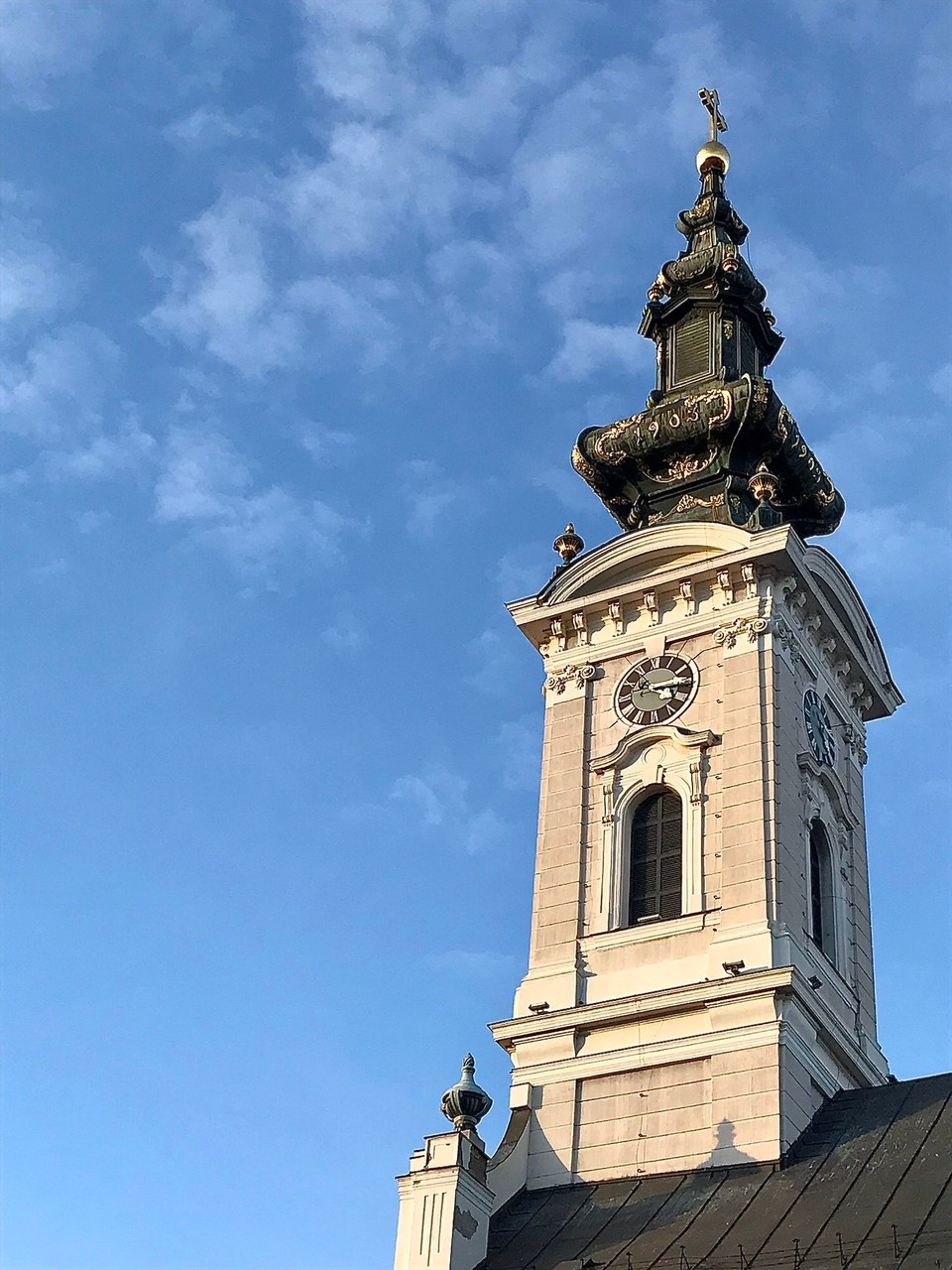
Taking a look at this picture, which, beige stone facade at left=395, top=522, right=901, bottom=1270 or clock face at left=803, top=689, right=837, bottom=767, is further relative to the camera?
clock face at left=803, top=689, right=837, bottom=767

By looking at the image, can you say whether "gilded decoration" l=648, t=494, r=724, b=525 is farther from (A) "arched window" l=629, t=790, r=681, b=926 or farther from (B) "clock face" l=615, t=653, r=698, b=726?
(A) "arched window" l=629, t=790, r=681, b=926

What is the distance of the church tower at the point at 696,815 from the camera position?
2334 centimetres

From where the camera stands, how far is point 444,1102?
23.1 meters

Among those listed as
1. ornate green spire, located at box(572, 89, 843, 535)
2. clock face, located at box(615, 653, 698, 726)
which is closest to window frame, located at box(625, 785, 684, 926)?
clock face, located at box(615, 653, 698, 726)

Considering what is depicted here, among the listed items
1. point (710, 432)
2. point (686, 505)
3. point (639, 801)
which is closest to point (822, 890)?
point (639, 801)

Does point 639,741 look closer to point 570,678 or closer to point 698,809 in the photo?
point 698,809

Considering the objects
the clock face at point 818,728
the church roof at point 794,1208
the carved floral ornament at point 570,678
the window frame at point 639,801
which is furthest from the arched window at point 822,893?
the carved floral ornament at point 570,678

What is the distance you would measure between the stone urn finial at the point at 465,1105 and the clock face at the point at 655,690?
6.52m

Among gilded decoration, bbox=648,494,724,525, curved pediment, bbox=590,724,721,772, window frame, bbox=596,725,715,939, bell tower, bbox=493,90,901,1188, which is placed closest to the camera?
bell tower, bbox=493,90,901,1188

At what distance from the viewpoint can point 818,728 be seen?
2794 cm

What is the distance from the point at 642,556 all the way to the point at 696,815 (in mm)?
4764

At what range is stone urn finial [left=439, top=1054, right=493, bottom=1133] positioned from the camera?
22.9 meters

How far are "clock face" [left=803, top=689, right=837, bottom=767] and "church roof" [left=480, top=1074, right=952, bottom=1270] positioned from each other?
18.6 feet

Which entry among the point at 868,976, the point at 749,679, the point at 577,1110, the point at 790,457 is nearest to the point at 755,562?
the point at 749,679
